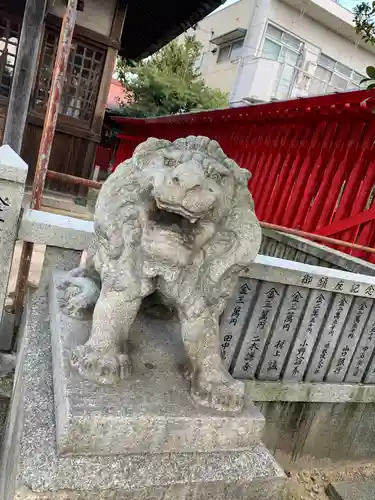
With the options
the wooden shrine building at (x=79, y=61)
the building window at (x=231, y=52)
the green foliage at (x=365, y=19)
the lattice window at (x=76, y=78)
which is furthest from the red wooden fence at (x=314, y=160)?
the building window at (x=231, y=52)

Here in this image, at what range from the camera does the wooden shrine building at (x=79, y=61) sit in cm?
820

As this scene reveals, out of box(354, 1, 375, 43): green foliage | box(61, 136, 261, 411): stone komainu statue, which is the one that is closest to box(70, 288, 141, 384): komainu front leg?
box(61, 136, 261, 411): stone komainu statue

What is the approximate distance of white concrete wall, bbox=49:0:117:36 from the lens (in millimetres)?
8453

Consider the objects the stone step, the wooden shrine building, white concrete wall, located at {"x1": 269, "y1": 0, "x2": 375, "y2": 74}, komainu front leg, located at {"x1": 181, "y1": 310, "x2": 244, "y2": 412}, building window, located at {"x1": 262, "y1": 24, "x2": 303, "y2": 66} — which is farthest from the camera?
building window, located at {"x1": 262, "y1": 24, "x2": 303, "y2": 66}

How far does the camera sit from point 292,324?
2990mm

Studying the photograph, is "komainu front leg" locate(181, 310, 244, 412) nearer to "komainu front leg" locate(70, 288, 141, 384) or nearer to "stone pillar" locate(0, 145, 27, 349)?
"komainu front leg" locate(70, 288, 141, 384)

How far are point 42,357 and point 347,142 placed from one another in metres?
5.65

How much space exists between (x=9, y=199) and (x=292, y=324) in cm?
199

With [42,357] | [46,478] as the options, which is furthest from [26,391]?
[46,478]

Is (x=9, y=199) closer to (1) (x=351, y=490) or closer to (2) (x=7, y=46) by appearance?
(1) (x=351, y=490)

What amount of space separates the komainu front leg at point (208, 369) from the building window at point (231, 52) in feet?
61.4

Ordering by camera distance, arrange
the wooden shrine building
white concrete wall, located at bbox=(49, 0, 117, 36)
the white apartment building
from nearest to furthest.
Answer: the wooden shrine building < white concrete wall, located at bbox=(49, 0, 117, 36) < the white apartment building

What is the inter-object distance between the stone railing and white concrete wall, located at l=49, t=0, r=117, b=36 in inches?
293

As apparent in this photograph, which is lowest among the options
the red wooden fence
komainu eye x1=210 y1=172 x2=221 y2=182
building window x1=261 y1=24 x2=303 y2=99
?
komainu eye x1=210 y1=172 x2=221 y2=182
